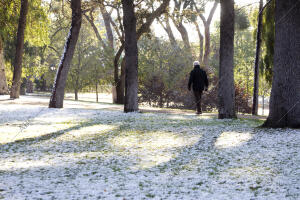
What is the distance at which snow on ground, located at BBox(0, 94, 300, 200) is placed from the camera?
191 inches

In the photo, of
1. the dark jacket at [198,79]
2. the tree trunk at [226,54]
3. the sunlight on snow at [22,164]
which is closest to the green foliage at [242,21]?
the dark jacket at [198,79]

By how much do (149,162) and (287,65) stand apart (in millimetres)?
5046

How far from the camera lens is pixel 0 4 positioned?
21.1 metres

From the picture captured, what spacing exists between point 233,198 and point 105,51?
30.6 metres

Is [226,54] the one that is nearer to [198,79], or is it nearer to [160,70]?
[198,79]

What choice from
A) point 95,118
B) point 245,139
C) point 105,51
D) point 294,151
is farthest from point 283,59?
point 105,51

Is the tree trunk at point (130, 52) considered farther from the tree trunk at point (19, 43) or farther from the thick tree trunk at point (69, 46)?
the tree trunk at point (19, 43)

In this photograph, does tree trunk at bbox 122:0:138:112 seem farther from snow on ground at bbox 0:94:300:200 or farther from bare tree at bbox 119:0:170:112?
snow on ground at bbox 0:94:300:200

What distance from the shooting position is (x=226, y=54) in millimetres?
12352

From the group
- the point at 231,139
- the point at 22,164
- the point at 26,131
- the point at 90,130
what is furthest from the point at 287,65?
the point at 26,131

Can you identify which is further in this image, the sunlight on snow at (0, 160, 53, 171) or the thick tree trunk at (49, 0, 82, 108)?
the thick tree trunk at (49, 0, 82, 108)

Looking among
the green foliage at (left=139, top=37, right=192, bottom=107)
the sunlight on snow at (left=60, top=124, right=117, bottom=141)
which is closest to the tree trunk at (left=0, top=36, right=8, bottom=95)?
the green foliage at (left=139, top=37, right=192, bottom=107)

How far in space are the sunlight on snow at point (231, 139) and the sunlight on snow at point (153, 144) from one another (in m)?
0.58

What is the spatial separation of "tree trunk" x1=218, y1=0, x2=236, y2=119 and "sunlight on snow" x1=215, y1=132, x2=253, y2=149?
3.35 m
